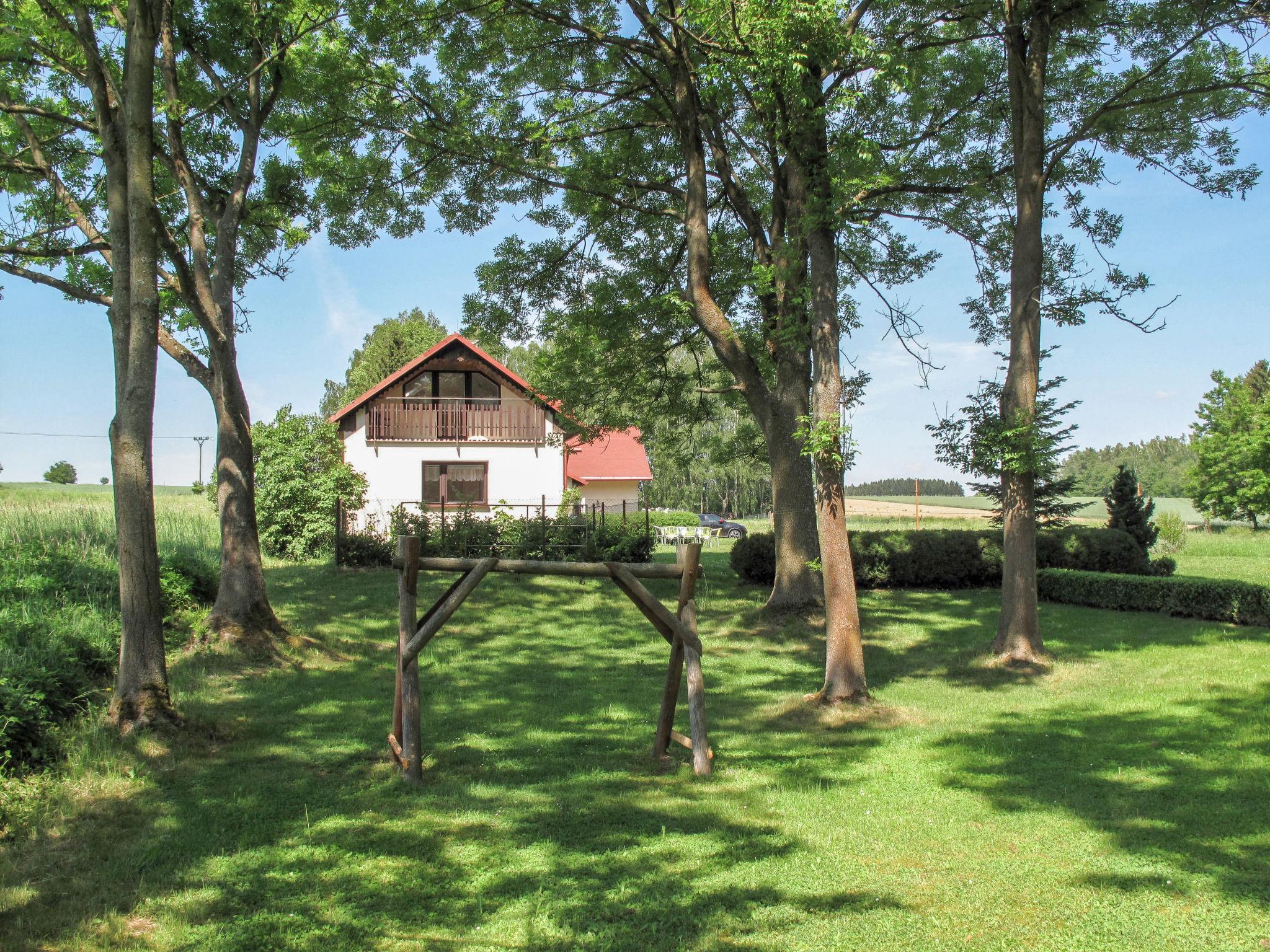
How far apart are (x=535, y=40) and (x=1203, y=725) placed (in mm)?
13825

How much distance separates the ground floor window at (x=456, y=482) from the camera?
27703 mm

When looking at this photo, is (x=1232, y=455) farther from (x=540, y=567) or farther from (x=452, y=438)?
(x=540, y=567)

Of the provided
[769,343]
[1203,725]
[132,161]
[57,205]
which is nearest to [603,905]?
[1203,725]

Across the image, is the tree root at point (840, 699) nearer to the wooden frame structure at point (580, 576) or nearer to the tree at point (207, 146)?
the wooden frame structure at point (580, 576)

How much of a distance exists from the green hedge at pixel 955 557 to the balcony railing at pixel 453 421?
1106 cm

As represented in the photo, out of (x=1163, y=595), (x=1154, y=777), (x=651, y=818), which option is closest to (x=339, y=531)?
(x=651, y=818)

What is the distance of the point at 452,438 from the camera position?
91.2ft

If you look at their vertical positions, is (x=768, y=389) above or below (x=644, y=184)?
below

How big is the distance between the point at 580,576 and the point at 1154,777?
462 centimetres

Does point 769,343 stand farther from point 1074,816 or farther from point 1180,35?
point 1074,816

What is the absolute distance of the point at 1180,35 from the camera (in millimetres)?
12461

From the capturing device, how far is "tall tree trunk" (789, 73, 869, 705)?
8.59 m

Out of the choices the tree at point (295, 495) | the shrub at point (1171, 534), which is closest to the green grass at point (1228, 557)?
the shrub at point (1171, 534)

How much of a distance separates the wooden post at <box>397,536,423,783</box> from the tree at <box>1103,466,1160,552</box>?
66.4 feet
